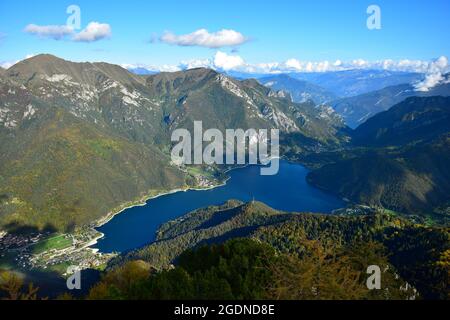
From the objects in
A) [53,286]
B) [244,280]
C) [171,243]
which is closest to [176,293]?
[244,280]

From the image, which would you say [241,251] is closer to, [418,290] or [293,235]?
[418,290]

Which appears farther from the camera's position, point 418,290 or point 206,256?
point 418,290

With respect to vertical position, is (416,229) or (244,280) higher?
(244,280)
